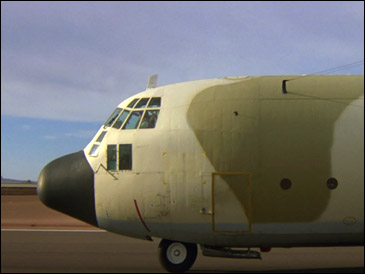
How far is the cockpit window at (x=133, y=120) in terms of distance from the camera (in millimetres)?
9016

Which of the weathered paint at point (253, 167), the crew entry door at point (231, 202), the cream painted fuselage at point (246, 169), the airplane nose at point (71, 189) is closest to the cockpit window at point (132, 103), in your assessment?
the cream painted fuselage at point (246, 169)

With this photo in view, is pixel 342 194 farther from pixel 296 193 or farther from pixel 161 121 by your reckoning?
pixel 161 121

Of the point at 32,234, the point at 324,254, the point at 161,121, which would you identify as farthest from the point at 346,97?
the point at 32,234

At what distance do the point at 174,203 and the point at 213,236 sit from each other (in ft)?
3.10

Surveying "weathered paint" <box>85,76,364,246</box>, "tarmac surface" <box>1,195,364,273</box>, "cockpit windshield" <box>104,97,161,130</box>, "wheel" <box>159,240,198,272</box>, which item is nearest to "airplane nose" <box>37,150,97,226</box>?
"weathered paint" <box>85,76,364,246</box>

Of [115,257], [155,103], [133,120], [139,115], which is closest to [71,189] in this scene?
[133,120]

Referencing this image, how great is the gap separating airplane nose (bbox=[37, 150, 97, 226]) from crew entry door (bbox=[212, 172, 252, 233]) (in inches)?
96.1

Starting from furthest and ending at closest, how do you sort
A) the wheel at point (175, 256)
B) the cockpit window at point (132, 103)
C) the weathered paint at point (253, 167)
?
1. the cockpit window at point (132, 103)
2. the wheel at point (175, 256)
3. the weathered paint at point (253, 167)

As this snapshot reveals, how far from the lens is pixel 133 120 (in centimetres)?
908

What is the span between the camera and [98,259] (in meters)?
10.9

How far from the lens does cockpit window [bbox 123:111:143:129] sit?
9016 millimetres

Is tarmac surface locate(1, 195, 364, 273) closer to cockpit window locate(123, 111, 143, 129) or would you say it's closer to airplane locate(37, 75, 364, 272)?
airplane locate(37, 75, 364, 272)

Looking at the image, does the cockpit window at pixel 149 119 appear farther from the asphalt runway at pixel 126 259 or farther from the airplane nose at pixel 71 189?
the asphalt runway at pixel 126 259

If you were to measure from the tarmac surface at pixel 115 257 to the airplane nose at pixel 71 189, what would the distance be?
137cm
